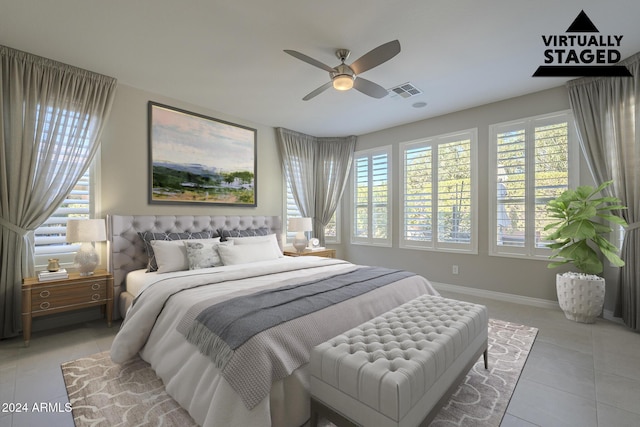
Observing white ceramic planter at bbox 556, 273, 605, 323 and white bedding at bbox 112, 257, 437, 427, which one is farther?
white ceramic planter at bbox 556, 273, 605, 323

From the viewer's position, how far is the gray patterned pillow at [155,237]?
3268 mm

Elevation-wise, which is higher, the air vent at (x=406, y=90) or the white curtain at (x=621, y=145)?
the air vent at (x=406, y=90)

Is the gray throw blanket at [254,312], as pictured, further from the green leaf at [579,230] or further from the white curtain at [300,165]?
the white curtain at [300,165]

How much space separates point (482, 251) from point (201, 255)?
3.99 meters

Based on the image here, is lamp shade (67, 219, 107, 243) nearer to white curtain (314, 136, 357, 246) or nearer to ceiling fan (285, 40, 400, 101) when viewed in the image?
ceiling fan (285, 40, 400, 101)

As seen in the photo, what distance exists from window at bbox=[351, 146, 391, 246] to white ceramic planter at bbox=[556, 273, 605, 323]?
2610 millimetres

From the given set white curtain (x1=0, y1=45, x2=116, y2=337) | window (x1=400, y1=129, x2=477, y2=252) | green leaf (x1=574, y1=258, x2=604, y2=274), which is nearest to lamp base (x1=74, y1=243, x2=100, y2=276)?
white curtain (x1=0, y1=45, x2=116, y2=337)

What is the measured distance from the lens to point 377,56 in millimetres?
2428

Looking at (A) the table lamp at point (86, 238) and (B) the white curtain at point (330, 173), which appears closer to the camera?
(A) the table lamp at point (86, 238)

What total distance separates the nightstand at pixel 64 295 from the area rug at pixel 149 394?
0.71 meters

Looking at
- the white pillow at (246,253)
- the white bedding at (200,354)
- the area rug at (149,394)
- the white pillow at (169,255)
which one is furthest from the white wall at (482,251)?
the white pillow at (169,255)

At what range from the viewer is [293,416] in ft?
5.41

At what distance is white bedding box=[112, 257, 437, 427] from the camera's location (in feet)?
4.84

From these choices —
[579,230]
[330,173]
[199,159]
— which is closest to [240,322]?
[199,159]
